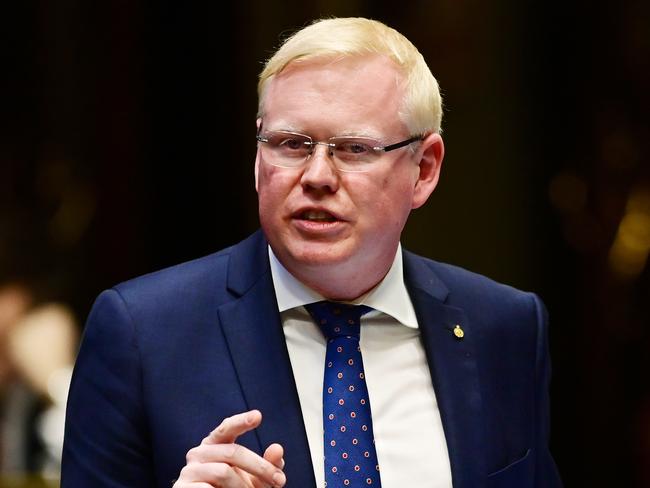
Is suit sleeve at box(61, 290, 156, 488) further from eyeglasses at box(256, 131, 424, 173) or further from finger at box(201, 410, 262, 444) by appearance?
eyeglasses at box(256, 131, 424, 173)

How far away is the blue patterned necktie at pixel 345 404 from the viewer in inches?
89.3

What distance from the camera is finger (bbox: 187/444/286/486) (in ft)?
6.55

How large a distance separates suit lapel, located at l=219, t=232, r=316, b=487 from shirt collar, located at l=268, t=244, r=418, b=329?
0.8 inches

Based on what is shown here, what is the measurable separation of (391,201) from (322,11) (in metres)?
3.40

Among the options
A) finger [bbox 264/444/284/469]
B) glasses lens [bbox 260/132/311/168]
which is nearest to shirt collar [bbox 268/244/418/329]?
glasses lens [bbox 260/132/311/168]

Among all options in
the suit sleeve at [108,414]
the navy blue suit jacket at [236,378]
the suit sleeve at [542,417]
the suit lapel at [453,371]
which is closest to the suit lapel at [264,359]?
the navy blue suit jacket at [236,378]

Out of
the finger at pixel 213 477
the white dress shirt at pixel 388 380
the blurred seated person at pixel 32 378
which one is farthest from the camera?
the blurred seated person at pixel 32 378

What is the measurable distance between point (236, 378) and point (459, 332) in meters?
0.47

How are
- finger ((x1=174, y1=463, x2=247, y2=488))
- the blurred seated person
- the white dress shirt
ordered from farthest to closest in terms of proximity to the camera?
the blurred seated person → the white dress shirt → finger ((x1=174, y1=463, x2=247, y2=488))

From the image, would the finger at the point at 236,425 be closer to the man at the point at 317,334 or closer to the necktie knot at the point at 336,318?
the man at the point at 317,334

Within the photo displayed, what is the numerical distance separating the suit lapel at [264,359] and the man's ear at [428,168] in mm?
320

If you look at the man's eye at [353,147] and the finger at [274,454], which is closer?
the finger at [274,454]

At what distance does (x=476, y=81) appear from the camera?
576cm

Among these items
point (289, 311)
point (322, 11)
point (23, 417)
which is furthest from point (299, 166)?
point (322, 11)
